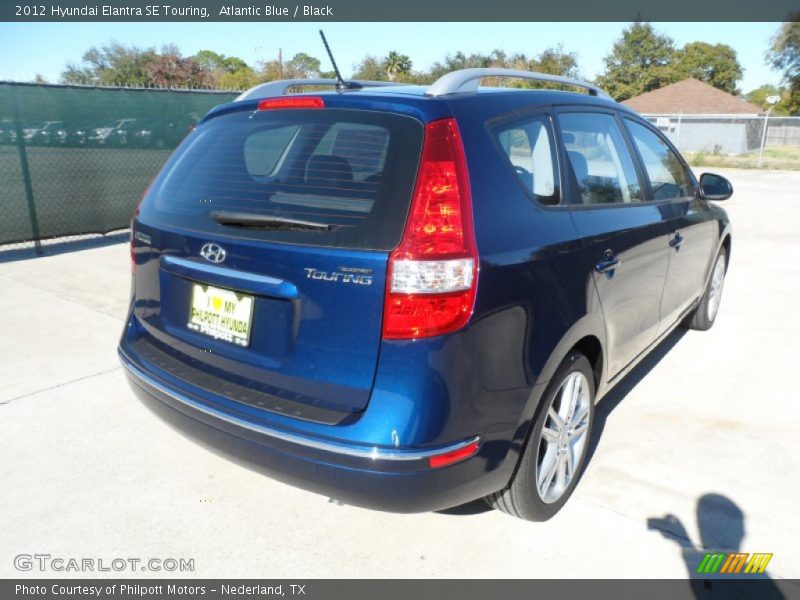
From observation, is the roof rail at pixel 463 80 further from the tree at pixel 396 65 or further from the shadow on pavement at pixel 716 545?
the tree at pixel 396 65

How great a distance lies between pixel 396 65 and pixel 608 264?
242 feet

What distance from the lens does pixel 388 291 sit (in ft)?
6.46

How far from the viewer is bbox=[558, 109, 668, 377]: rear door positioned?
8.98ft

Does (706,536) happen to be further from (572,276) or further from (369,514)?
(369,514)

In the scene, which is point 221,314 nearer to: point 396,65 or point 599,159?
point 599,159

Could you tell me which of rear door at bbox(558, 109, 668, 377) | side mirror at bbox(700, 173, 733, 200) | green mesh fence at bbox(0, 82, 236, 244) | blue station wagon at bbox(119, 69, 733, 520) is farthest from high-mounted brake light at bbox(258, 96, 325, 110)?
green mesh fence at bbox(0, 82, 236, 244)

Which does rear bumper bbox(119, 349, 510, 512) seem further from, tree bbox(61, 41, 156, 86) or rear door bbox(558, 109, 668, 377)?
tree bbox(61, 41, 156, 86)

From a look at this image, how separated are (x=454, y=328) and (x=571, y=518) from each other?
126cm

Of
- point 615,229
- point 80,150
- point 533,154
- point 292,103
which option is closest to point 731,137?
point 80,150

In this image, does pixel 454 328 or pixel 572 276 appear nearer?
pixel 454 328

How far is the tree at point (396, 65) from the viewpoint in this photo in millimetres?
71688

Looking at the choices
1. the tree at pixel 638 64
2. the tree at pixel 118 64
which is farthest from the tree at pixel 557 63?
the tree at pixel 118 64
